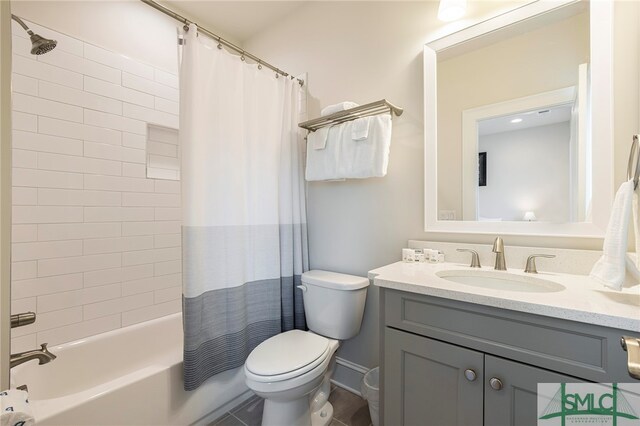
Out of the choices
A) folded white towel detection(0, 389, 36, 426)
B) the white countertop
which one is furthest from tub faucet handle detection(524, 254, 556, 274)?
folded white towel detection(0, 389, 36, 426)

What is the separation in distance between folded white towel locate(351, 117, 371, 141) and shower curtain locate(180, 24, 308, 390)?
499 mm

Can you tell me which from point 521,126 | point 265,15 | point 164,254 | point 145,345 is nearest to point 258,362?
point 145,345

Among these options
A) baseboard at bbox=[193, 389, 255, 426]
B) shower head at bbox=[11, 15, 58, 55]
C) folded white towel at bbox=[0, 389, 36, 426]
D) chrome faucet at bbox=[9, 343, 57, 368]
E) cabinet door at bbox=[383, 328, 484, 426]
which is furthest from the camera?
baseboard at bbox=[193, 389, 255, 426]

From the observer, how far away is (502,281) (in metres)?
1.19

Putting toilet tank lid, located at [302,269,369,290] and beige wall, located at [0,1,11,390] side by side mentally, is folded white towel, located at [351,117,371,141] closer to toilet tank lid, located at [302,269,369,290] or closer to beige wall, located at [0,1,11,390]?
toilet tank lid, located at [302,269,369,290]

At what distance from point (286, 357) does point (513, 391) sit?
0.91 meters

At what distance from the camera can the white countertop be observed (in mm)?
718

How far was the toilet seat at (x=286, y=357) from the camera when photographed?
1.20 metres

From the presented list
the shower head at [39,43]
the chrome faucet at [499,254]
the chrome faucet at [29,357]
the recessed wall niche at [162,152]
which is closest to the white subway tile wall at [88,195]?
the recessed wall niche at [162,152]

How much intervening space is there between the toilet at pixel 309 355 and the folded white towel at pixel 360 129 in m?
0.85

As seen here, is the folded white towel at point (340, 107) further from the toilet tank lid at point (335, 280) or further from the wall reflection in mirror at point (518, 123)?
the toilet tank lid at point (335, 280)

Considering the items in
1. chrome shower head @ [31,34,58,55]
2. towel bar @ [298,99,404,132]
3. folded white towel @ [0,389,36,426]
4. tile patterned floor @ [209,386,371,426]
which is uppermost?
chrome shower head @ [31,34,58,55]

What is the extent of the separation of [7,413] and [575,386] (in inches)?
51.1

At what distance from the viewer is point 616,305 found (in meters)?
0.77
